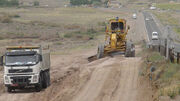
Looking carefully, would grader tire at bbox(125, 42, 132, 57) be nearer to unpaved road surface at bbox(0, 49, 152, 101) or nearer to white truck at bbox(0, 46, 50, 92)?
unpaved road surface at bbox(0, 49, 152, 101)

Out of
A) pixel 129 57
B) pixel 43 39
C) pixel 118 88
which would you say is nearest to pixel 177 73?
pixel 118 88

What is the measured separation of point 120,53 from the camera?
1451 inches

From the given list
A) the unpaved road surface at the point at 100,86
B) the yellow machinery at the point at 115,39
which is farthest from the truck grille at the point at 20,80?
the yellow machinery at the point at 115,39

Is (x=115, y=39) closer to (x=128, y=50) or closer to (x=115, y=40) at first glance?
(x=115, y=40)

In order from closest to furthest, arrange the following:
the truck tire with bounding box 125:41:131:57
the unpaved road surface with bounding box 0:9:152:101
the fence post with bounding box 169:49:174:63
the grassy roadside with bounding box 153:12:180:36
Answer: the unpaved road surface with bounding box 0:9:152:101, the fence post with bounding box 169:49:174:63, the truck tire with bounding box 125:41:131:57, the grassy roadside with bounding box 153:12:180:36

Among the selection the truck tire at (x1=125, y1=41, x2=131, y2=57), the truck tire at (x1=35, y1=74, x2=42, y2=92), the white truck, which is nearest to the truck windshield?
the white truck

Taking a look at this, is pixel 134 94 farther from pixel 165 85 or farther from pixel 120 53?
pixel 120 53

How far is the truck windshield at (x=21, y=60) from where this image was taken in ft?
82.2

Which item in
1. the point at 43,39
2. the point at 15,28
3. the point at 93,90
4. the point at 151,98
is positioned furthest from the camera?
the point at 15,28

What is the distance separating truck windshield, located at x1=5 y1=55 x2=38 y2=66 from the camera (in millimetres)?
25047

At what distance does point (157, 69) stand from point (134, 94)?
4.25 m

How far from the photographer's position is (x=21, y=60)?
2519cm

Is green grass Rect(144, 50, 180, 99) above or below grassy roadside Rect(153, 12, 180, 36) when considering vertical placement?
above

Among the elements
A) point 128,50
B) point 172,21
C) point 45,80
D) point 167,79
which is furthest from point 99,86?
Answer: point 172,21
